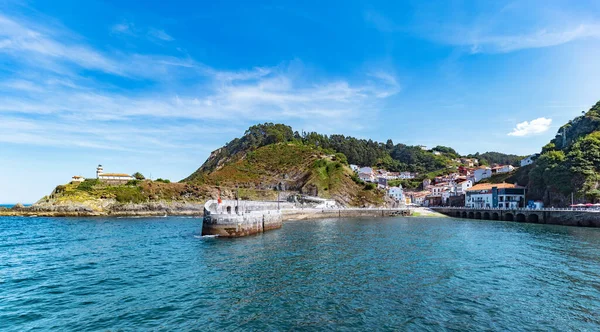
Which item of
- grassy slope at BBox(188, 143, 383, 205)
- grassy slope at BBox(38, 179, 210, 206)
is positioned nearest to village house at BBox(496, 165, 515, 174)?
grassy slope at BBox(188, 143, 383, 205)

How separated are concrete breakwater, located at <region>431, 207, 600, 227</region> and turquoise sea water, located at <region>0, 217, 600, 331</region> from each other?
33739 millimetres

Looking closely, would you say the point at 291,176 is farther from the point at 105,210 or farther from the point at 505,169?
the point at 505,169

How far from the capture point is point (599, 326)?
44.4 ft

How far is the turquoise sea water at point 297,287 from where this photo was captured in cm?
1386

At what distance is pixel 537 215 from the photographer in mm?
70312

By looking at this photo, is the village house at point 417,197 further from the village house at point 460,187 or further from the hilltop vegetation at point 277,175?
the hilltop vegetation at point 277,175

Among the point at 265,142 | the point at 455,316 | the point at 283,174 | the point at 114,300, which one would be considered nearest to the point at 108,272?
the point at 114,300

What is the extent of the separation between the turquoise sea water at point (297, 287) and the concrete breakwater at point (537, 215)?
111ft

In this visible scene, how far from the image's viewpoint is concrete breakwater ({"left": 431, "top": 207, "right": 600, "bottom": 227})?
57.8 meters

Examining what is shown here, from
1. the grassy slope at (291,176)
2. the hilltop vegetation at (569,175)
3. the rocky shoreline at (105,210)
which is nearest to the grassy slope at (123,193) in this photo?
the rocky shoreline at (105,210)

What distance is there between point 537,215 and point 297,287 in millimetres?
75552

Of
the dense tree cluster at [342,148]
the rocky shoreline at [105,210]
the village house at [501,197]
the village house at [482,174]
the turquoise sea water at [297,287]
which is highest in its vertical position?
the dense tree cluster at [342,148]

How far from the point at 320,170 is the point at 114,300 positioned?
110121mm

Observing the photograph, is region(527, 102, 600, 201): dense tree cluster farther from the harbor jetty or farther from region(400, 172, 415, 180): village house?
region(400, 172, 415, 180): village house
